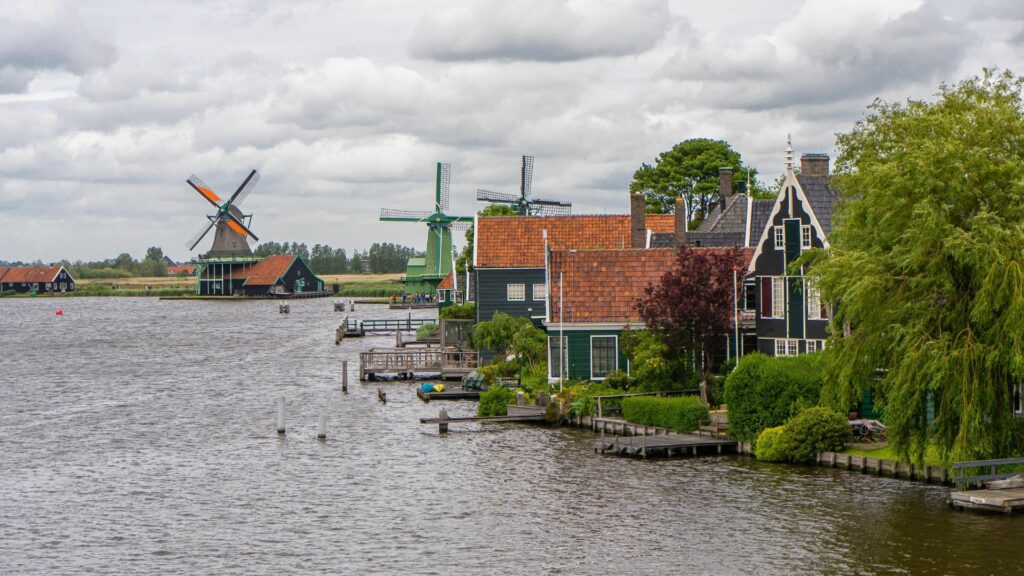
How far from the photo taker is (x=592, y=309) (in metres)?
55.7

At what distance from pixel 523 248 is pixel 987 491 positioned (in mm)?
42506

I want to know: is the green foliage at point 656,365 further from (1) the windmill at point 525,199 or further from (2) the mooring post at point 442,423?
(1) the windmill at point 525,199

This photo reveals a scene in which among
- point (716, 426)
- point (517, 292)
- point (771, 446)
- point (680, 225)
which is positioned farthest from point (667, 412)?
point (517, 292)

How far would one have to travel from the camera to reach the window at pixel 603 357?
55250 mm

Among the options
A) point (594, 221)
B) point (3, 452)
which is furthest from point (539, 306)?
point (3, 452)

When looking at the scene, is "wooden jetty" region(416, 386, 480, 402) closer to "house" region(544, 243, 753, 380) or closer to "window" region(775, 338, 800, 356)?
"house" region(544, 243, 753, 380)

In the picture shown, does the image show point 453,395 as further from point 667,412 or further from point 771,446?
point 771,446

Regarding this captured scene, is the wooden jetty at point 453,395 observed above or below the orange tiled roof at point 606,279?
below

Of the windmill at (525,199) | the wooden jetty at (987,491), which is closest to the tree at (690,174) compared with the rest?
the windmill at (525,199)

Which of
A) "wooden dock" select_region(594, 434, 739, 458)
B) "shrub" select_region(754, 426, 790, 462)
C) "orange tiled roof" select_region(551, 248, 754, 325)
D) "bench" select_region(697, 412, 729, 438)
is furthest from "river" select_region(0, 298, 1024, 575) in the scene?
"orange tiled roof" select_region(551, 248, 754, 325)

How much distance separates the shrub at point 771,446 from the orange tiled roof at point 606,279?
13.7m

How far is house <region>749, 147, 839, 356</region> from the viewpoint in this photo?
4756cm

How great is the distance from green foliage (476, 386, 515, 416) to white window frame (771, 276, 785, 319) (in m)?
12.6

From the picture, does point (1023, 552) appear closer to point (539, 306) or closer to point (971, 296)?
point (971, 296)
